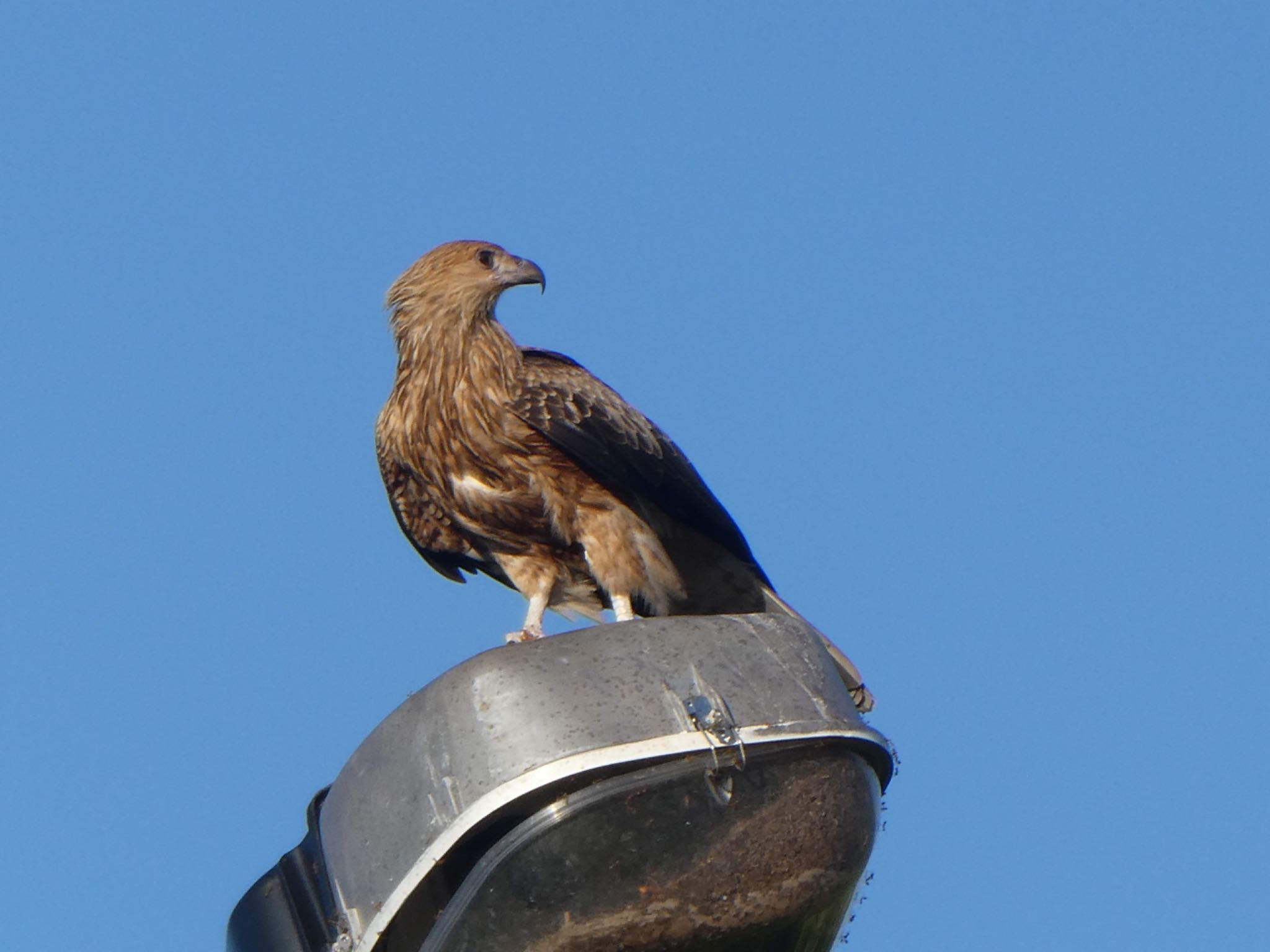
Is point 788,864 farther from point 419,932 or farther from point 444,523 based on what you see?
point 444,523

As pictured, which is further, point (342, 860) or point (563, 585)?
point (563, 585)

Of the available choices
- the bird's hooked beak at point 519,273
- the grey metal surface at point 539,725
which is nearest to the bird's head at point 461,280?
the bird's hooked beak at point 519,273

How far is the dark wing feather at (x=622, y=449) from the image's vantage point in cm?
621

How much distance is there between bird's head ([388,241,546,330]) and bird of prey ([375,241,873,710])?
1 centimetres

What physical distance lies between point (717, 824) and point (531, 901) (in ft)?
1.25

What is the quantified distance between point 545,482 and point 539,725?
309cm

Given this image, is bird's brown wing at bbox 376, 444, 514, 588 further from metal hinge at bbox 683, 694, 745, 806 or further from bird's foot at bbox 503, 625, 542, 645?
metal hinge at bbox 683, 694, 745, 806

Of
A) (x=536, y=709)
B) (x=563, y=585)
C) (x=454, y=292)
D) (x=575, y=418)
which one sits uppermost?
(x=454, y=292)

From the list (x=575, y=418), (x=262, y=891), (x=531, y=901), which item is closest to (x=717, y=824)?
(x=531, y=901)

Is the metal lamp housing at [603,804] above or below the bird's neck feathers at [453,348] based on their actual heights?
below

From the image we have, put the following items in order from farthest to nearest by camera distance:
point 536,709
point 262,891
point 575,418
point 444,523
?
point 444,523 → point 575,418 → point 262,891 → point 536,709

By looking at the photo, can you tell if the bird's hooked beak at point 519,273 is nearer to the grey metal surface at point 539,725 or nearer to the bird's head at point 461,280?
the bird's head at point 461,280

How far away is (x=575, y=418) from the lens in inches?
245

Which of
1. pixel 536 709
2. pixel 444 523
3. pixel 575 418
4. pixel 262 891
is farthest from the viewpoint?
pixel 444 523
